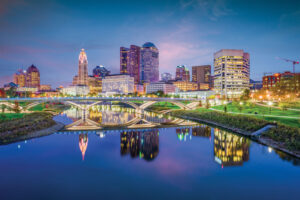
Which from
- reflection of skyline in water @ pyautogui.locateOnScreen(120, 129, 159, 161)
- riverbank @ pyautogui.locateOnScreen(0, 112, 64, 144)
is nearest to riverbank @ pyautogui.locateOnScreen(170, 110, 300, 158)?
reflection of skyline in water @ pyautogui.locateOnScreen(120, 129, 159, 161)

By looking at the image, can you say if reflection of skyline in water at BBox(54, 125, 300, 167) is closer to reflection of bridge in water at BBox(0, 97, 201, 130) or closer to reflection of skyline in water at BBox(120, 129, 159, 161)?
reflection of skyline in water at BBox(120, 129, 159, 161)

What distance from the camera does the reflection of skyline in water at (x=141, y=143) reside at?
27.1m

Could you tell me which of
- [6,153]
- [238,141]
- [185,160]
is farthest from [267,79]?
[6,153]

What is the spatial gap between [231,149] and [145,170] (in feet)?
46.9

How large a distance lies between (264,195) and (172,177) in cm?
810

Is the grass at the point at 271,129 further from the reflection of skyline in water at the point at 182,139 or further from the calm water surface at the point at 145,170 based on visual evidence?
the calm water surface at the point at 145,170

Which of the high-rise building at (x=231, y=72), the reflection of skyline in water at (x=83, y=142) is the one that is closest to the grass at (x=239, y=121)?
the reflection of skyline in water at (x=83, y=142)

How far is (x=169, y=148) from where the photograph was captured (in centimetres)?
3003

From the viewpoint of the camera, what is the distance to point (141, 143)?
32125 mm

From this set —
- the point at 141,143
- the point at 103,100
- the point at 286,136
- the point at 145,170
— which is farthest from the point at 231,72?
the point at 145,170

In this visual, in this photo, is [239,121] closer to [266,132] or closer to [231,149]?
[266,132]

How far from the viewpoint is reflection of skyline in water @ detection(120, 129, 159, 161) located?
88.9 feet

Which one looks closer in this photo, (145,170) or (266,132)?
(145,170)

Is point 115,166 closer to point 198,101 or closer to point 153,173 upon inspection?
point 153,173
